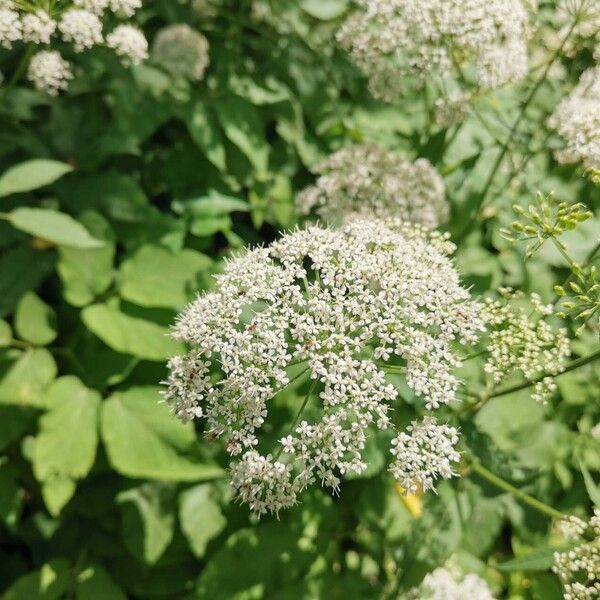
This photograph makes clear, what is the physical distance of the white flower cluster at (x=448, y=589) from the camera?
380 centimetres

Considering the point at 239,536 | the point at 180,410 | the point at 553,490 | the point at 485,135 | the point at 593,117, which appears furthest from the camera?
the point at 485,135

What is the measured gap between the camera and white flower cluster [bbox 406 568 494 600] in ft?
12.5

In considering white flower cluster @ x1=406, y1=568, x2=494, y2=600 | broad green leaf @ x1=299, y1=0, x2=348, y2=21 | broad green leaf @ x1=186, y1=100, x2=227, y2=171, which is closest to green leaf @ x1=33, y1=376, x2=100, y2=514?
broad green leaf @ x1=186, y1=100, x2=227, y2=171

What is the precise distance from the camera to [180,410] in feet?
8.93

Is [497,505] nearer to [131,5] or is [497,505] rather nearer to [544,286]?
[544,286]

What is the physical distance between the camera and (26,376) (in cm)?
380

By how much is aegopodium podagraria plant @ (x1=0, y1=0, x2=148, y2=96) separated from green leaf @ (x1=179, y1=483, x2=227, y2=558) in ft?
7.95

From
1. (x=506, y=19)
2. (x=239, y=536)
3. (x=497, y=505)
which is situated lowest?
(x=239, y=536)

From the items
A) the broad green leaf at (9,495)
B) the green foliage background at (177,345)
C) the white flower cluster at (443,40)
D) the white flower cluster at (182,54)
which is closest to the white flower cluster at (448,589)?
the green foliage background at (177,345)

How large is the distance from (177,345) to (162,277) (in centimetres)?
40

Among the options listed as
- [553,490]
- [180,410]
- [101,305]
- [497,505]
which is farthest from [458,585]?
[101,305]

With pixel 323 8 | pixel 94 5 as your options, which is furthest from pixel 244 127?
pixel 323 8

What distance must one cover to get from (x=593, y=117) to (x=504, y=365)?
158 cm

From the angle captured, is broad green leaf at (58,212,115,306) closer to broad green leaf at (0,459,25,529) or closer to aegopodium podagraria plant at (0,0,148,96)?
aegopodium podagraria plant at (0,0,148,96)
